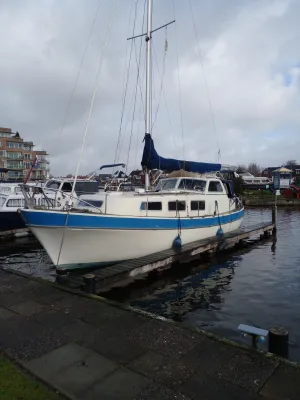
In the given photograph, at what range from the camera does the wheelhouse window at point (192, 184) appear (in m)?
16.5

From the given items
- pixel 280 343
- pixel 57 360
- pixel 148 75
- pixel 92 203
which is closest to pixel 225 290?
pixel 280 343

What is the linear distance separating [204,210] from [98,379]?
1211 centimetres

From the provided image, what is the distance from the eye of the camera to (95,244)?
1220 cm

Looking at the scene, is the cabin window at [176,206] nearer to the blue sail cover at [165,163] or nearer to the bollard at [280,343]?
the blue sail cover at [165,163]

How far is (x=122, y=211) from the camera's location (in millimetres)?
12875

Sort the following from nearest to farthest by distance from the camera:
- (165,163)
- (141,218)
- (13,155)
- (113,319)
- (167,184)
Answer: (113,319)
(141,218)
(165,163)
(167,184)
(13,155)

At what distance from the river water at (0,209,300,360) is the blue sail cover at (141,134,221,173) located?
488 cm

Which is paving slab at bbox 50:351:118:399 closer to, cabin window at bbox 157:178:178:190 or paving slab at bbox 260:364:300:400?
paving slab at bbox 260:364:300:400

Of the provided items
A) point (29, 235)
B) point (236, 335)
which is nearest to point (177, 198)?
point (236, 335)

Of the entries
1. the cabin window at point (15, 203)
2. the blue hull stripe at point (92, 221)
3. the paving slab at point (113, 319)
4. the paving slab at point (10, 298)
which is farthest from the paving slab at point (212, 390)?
the cabin window at point (15, 203)

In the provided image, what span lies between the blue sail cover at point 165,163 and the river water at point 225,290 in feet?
16.0

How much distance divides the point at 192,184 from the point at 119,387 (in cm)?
1293

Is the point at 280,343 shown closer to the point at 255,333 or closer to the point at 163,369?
the point at 255,333

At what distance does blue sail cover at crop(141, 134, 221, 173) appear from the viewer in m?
15.8
